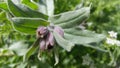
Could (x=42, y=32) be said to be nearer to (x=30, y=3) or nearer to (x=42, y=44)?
(x=42, y=44)

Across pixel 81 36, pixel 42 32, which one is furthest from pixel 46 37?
pixel 81 36

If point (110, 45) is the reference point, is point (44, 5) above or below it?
above

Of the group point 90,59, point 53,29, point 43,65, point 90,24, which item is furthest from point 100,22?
point 53,29

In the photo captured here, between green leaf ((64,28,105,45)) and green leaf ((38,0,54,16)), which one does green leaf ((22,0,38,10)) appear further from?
green leaf ((64,28,105,45))

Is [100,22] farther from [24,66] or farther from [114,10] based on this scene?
[24,66]

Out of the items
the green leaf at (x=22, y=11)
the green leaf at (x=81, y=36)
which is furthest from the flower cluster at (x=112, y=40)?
the green leaf at (x=22, y=11)

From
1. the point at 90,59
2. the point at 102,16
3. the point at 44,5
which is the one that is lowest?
the point at 90,59
